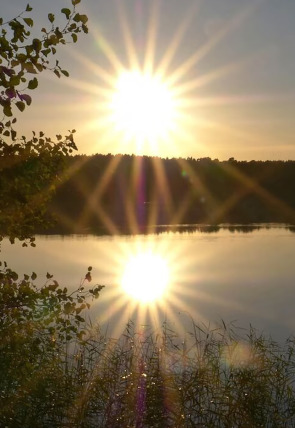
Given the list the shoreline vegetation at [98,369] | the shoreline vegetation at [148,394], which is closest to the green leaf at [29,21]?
the shoreline vegetation at [98,369]

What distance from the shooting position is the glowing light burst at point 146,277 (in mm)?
20438

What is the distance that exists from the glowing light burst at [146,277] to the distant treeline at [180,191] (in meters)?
31.7

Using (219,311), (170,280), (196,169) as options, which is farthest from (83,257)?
(196,169)

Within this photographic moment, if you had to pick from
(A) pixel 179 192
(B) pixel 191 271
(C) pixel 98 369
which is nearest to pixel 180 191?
(A) pixel 179 192

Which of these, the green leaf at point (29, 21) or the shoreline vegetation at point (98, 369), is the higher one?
the green leaf at point (29, 21)

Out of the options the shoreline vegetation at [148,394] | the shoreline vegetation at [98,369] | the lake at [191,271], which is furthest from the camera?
the lake at [191,271]

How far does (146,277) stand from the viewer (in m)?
24.8

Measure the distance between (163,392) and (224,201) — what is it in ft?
235

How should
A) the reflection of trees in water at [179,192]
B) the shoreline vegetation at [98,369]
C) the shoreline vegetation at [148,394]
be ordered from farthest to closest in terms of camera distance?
the reflection of trees in water at [179,192] → the shoreline vegetation at [148,394] → the shoreline vegetation at [98,369]

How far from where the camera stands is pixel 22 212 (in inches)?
192

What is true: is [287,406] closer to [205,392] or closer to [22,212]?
[205,392]

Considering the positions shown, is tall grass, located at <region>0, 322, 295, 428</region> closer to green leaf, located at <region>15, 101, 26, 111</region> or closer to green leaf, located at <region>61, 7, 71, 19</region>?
green leaf, located at <region>15, 101, 26, 111</region>

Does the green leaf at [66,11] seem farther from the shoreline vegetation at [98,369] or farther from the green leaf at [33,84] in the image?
the shoreline vegetation at [98,369]

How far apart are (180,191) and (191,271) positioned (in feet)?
181
